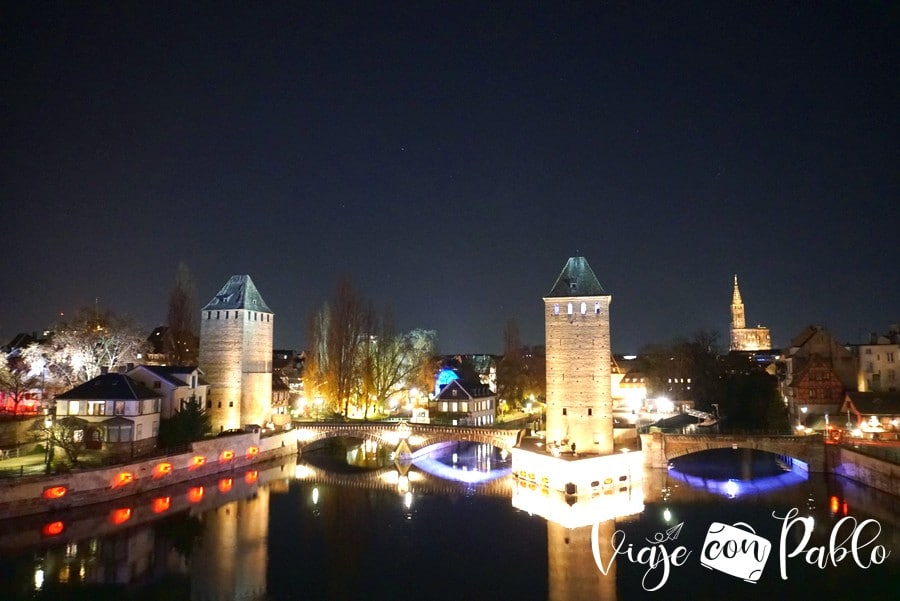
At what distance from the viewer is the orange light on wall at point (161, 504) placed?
30.8m

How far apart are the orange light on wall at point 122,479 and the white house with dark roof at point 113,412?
3.13m

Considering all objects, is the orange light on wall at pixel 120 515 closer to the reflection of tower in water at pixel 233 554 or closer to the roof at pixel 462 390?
the reflection of tower in water at pixel 233 554

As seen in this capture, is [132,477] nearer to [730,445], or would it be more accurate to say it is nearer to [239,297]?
[239,297]

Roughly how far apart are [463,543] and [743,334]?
532 feet

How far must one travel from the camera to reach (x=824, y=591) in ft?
67.8

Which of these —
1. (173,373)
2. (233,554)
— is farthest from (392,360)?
(233,554)

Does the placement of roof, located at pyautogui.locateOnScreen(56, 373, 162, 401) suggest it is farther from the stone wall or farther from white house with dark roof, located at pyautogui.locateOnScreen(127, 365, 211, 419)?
the stone wall

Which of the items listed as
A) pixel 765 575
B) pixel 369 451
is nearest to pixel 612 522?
pixel 765 575

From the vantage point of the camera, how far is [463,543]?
87.5ft

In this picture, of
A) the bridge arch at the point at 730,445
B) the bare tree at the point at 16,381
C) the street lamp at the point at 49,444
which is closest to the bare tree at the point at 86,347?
the bare tree at the point at 16,381

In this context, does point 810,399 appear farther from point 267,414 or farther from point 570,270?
point 267,414

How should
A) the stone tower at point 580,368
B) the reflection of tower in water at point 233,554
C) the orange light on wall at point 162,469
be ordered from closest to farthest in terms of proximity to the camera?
the reflection of tower in water at point 233,554
the orange light on wall at point 162,469
the stone tower at point 580,368

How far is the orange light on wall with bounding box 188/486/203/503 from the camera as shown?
Answer: 33250 millimetres

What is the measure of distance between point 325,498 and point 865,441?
3738 cm
